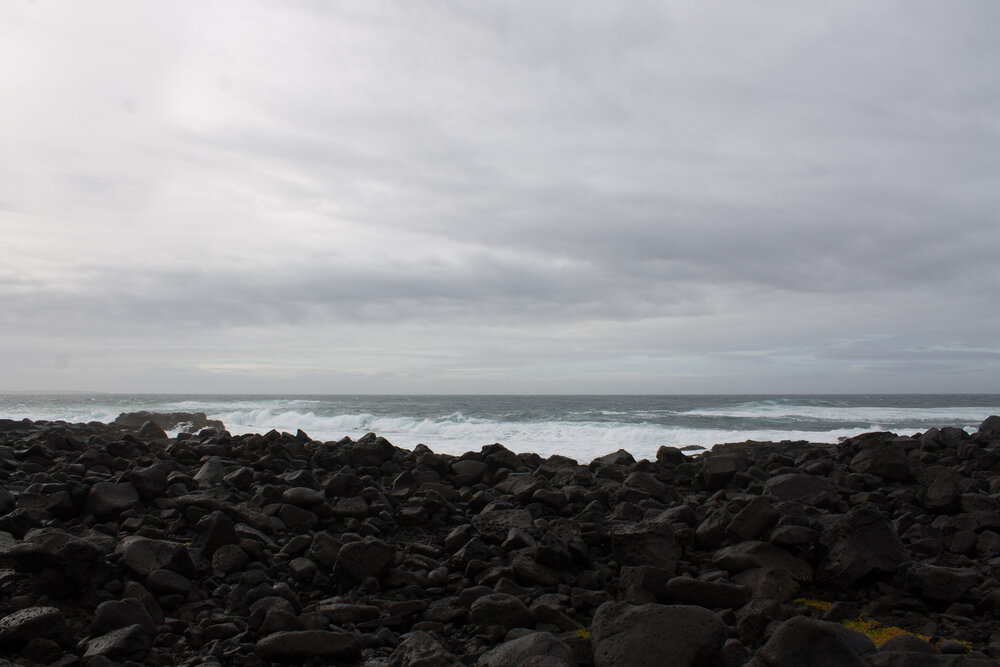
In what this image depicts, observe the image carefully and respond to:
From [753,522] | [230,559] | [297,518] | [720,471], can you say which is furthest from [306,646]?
[720,471]

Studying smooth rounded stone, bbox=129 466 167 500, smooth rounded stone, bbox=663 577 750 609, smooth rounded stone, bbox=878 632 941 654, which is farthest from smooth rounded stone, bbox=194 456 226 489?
smooth rounded stone, bbox=878 632 941 654

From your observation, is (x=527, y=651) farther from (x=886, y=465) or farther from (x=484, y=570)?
(x=886, y=465)

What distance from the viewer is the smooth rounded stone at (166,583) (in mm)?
5047

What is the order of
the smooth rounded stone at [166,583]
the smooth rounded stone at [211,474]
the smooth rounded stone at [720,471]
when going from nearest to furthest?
the smooth rounded stone at [166,583], the smooth rounded stone at [211,474], the smooth rounded stone at [720,471]

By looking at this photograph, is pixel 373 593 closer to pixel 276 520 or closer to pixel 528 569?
pixel 528 569

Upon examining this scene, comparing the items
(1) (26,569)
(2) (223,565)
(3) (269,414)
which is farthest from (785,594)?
(3) (269,414)

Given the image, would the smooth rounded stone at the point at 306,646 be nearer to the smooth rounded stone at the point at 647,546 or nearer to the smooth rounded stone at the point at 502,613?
the smooth rounded stone at the point at 502,613

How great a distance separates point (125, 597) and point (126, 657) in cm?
81

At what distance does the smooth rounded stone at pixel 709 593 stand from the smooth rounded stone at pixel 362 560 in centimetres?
235

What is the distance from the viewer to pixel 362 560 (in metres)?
5.51

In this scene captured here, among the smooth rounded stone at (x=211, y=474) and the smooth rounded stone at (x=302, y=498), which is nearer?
the smooth rounded stone at (x=302, y=498)

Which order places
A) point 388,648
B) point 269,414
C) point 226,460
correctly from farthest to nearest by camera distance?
point 269,414
point 226,460
point 388,648

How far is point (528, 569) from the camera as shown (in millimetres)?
5539

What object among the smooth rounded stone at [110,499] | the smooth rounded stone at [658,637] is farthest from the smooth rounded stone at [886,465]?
the smooth rounded stone at [110,499]
